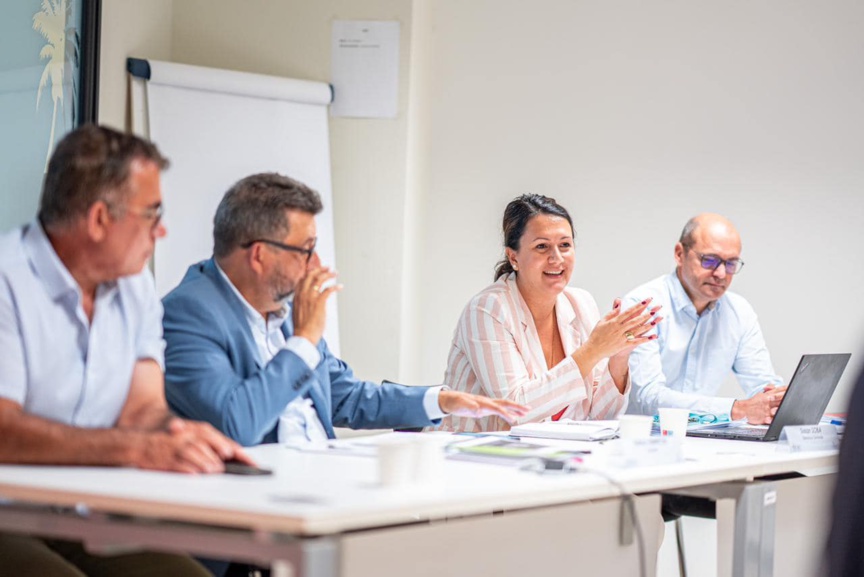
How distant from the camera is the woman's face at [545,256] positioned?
3441mm

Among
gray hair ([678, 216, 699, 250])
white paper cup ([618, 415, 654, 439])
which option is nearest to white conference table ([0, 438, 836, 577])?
white paper cup ([618, 415, 654, 439])

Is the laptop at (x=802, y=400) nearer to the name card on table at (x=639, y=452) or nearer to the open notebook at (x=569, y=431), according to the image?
the open notebook at (x=569, y=431)

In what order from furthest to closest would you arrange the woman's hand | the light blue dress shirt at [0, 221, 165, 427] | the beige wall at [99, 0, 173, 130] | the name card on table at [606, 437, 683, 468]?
the beige wall at [99, 0, 173, 130] < the woman's hand < the name card on table at [606, 437, 683, 468] < the light blue dress shirt at [0, 221, 165, 427]

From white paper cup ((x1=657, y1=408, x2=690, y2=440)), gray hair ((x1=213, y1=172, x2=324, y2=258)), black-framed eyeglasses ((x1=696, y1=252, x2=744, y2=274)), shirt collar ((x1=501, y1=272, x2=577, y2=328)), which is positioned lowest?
white paper cup ((x1=657, y1=408, x2=690, y2=440))

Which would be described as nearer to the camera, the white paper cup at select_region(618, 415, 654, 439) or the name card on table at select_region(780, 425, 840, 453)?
the white paper cup at select_region(618, 415, 654, 439)

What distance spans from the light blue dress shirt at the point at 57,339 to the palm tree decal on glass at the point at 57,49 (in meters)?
1.62

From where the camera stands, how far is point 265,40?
4246mm

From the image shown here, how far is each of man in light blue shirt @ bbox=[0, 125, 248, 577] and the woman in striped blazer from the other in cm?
136

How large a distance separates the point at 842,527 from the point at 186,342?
65.0 inches

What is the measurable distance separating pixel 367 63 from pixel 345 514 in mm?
2973

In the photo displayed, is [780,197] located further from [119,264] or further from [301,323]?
[119,264]

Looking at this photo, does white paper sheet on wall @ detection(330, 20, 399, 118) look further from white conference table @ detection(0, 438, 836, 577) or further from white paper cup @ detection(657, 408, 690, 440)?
white conference table @ detection(0, 438, 836, 577)

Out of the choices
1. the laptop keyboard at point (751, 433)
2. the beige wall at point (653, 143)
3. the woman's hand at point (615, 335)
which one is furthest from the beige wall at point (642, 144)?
the laptop keyboard at point (751, 433)

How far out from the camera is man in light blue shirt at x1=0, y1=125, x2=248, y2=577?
5.77 feet
